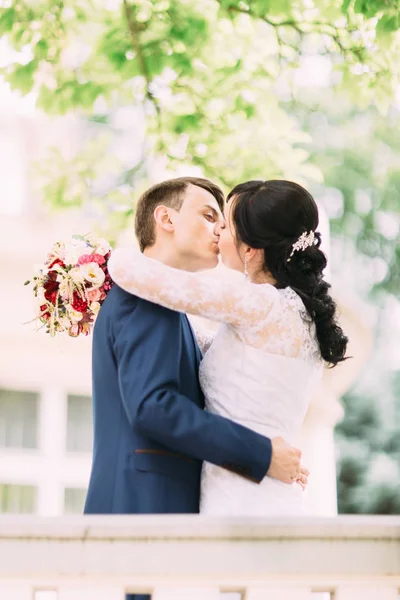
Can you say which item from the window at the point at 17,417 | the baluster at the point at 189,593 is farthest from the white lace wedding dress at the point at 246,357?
the window at the point at 17,417

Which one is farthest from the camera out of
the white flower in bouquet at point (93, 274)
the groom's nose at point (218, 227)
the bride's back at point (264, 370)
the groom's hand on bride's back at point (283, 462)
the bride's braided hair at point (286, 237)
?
the white flower in bouquet at point (93, 274)

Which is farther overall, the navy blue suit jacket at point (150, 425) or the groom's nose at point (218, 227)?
the groom's nose at point (218, 227)

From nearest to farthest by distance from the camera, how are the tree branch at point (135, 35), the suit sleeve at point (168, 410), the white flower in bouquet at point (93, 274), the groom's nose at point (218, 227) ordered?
the suit sleeve at point (168, 410) < the groom's nose at point (218, 227) < the white flower in bouquet at point (93, 274) < the tree branch at point (135, 35)

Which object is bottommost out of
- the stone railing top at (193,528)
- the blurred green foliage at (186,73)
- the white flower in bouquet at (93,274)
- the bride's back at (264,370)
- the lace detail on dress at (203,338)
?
the stone railing top at (193,528)

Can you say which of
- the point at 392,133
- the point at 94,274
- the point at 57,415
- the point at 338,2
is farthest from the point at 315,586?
the point at 392,133

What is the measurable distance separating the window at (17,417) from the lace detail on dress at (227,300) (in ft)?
18.7

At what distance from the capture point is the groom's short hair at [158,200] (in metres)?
3.70

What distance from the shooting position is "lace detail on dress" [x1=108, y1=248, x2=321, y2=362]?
3.00m

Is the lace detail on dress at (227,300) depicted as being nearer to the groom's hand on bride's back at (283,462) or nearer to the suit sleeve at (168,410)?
the suit sleeve at (168,410)

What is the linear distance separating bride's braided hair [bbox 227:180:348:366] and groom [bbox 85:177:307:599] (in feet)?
1.20

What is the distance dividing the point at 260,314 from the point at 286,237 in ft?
1.31

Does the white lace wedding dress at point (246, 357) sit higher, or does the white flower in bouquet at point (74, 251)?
the white flower in bouquet at point (74, 251)

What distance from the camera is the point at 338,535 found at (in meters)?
2.18

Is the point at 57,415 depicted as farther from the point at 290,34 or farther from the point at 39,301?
the point at 39,301
